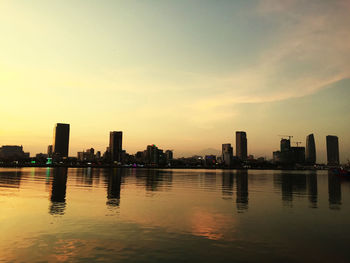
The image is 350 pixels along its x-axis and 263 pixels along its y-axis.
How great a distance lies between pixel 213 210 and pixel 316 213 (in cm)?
1553

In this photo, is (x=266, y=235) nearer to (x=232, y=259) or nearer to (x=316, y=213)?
(x=232, y=259)

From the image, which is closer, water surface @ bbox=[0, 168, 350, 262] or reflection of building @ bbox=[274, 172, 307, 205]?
water surface @ bbox=[0, 168, 350, 262]

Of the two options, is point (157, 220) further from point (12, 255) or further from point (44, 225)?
point (12, 255)

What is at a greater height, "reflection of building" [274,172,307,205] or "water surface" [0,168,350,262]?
"water surface" [0,168,350,262]

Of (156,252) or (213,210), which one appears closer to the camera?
(156,252)

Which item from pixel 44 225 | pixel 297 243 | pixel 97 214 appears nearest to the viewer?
pixel 297 243

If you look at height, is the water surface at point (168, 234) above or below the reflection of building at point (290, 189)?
above

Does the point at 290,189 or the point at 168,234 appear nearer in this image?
the point at 168,234

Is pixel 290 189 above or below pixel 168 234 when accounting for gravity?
below

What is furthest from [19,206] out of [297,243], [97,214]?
[297,243]

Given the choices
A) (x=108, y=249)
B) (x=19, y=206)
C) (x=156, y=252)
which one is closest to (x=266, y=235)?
(x=156, y=252)

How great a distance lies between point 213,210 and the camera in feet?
137

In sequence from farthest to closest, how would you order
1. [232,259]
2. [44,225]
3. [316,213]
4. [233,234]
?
1. [316,213]
2. [44,225]
3. [233,234]
4. [232,259]

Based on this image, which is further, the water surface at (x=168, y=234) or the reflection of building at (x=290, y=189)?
the reflection of building at (x=290, y=189)
